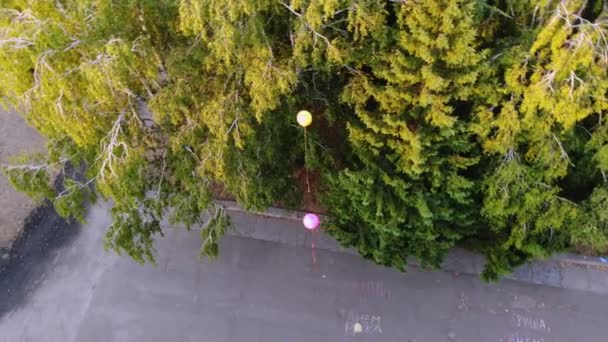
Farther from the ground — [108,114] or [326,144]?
[108,114]

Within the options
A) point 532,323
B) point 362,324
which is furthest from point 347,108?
point 532,323

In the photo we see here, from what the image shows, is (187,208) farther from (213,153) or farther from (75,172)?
(75,172)

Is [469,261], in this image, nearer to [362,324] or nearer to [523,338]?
[523,338]

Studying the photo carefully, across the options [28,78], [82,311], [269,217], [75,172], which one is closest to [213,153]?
[28,78]

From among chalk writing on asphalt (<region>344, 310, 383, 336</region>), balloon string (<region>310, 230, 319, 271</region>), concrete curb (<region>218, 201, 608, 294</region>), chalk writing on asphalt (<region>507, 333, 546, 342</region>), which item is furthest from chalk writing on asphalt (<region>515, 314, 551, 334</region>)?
balloon string (<region>310, 230, 319, 271</region>)

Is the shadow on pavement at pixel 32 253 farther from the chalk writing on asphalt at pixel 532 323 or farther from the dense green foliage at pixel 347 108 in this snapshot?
the chalk writing on asphalt at pixel 532 323

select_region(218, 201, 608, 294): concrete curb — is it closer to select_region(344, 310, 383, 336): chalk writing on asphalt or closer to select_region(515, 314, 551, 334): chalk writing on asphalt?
select_region(515, 314, 551, 334): chalk writing on asphalt

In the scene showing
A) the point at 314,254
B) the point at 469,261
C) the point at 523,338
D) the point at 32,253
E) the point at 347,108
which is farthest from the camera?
the point at 32,253
